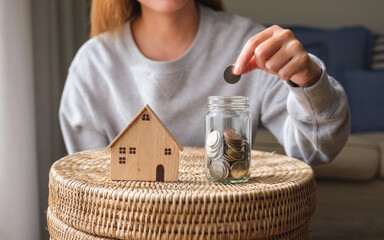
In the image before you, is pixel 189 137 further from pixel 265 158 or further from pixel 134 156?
pixel 134 156

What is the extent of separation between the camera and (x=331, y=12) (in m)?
2.77

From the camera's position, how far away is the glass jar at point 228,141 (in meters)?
0.65

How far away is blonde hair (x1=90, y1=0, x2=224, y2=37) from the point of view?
1.21m

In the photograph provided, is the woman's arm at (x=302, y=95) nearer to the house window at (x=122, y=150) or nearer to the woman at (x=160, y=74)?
the woman at (x=160, y=74)

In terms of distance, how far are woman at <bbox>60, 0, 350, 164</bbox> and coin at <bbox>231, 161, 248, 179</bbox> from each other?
47 centimetres

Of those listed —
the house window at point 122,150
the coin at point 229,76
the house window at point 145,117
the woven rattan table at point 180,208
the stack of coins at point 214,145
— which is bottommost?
the woven rattan table at point 180,208

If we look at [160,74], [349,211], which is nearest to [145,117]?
[160,74]

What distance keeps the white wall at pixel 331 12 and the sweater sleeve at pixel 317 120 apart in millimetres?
2041

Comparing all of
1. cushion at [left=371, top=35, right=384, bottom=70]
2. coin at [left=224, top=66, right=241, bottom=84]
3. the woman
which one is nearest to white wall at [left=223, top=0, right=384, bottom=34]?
cushion at [left=371, top=35, right=384, bottom=70]

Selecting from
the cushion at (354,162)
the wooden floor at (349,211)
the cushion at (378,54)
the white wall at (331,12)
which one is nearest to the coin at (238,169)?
the cushion at (354,162)

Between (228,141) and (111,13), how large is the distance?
0.75 meters

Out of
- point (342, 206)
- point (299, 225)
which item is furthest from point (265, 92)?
point (342, 206)

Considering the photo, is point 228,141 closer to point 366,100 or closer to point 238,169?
point 238,169

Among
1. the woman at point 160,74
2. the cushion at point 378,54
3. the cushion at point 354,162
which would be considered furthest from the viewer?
the cushion at point 378,54
